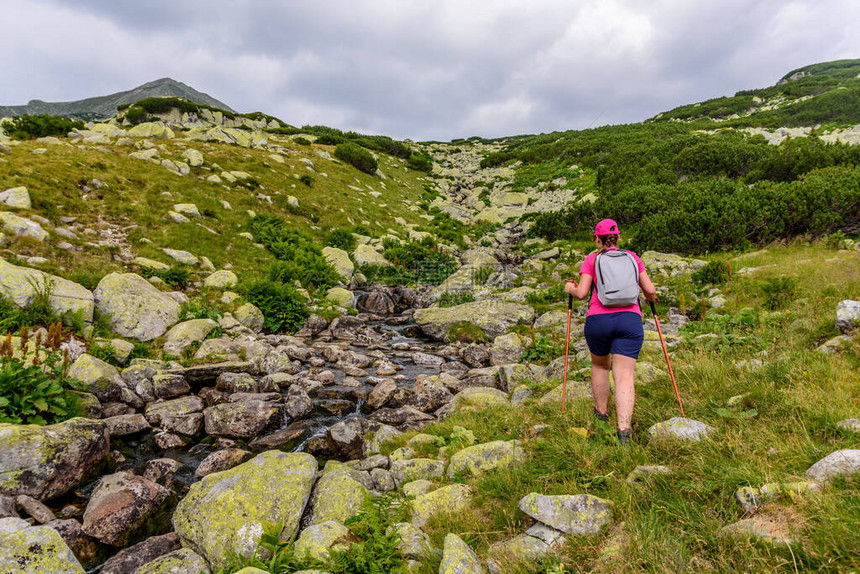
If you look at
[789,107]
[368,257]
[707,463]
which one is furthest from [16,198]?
[789,107]

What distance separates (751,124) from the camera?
35781 mm

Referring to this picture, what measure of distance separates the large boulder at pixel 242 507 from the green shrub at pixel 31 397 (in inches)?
146

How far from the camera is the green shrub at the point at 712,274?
37.2 ft

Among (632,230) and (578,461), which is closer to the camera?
(578,461)

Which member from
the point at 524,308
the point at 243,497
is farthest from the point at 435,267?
the point at 243,497

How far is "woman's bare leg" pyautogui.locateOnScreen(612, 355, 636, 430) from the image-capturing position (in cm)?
445

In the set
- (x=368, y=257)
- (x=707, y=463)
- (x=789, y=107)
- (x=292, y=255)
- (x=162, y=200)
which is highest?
(x=789, y=107)

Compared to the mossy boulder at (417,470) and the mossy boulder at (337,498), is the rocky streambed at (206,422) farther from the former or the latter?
the mossy boulder at (337,498)

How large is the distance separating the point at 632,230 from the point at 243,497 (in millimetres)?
19796

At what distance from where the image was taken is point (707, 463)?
3.28 meters

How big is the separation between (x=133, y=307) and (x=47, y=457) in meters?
5.52

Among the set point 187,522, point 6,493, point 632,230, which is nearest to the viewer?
point 187,522

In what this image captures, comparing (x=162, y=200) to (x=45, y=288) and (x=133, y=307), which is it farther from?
(x=45, y=288)

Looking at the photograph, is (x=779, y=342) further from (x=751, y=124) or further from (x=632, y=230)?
(x=751, y=124)
